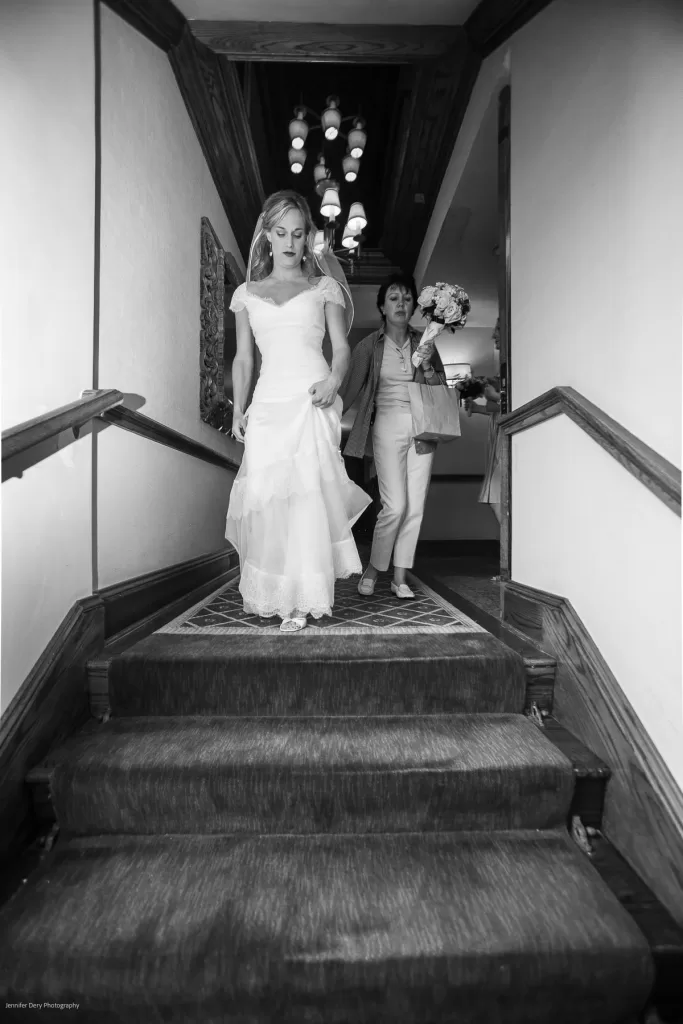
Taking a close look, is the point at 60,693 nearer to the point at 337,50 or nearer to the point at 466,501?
the point at 337,50

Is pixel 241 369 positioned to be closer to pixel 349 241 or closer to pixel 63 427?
pixel 63 427

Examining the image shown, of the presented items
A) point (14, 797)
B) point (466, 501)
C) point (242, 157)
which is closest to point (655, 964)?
point (14, 797)

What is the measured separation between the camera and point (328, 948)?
1.11 m

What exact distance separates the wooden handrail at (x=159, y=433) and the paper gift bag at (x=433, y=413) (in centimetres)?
128

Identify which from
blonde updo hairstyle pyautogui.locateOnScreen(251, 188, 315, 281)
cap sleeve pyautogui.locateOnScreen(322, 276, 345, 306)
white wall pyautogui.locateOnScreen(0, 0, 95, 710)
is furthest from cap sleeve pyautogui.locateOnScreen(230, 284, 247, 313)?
white wall pyautogui.locateOnScreen(0, 0, 95, 710)

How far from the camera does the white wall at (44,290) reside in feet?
5.14

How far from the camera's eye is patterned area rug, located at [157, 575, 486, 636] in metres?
2.28

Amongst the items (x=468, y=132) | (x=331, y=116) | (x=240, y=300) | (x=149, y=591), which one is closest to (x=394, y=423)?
(x=240, y=300)

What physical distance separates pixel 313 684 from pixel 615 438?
3.93 feet

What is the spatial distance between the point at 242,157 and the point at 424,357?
98.5 inches

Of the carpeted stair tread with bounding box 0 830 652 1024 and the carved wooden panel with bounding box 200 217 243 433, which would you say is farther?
the carved wooden panel with bounding box 200 217 243 433

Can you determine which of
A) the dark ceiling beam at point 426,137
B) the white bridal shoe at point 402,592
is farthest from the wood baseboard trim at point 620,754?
the dark ceiling beam at point 426,137

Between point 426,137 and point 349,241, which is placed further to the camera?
point 349,241

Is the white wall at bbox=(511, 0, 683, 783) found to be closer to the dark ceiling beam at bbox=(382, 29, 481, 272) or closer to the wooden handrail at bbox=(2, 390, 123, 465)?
the dark ceiling beam at bbox=(382, 29, 481, 272)
